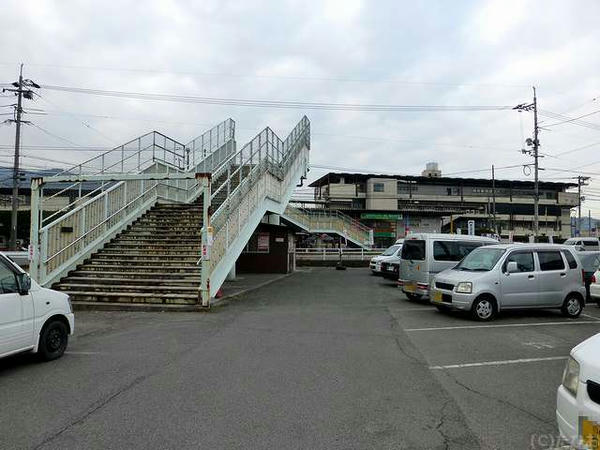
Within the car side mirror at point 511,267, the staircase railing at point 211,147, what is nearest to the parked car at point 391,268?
the staircase railing at point 211,147

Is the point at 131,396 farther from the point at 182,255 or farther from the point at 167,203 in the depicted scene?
the point at 167,203

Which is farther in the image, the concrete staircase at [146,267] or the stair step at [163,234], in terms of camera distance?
the stair step at [163,234]

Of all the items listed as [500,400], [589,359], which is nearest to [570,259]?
[500,400]

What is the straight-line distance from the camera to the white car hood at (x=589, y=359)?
9.99ft

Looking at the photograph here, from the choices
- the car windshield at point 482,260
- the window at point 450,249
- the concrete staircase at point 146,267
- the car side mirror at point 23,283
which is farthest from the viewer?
the window at point 450,249

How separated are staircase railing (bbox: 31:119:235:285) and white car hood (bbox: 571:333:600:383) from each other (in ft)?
32.5

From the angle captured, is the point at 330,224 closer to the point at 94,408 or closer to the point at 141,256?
the point at 141,256

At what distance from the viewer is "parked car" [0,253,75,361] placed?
581 centimetres

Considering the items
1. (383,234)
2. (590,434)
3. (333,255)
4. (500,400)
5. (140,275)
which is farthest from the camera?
(383,234)

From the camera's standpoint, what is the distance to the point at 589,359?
3.20 m

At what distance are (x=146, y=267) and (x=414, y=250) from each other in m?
8.09

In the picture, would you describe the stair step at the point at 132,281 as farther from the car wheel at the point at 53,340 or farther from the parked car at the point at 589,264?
the parked car at the point at 589,264

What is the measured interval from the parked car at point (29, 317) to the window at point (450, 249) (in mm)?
10184

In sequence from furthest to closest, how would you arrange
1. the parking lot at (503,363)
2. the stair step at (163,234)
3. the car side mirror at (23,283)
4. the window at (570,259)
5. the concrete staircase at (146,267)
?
the stair step at (163,234) → the concrete staircase at (146,267) → the window at (570,259) → the car side mirror at (23,283) → the parking lot at (503,363)
